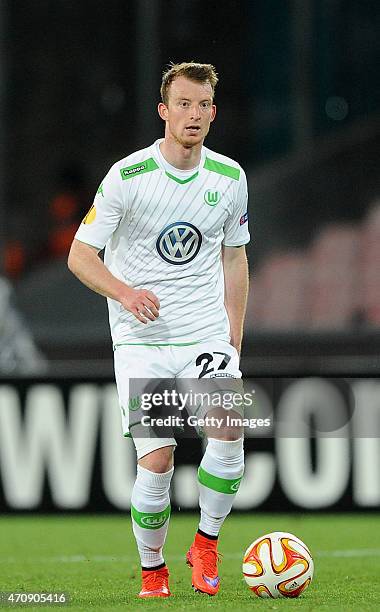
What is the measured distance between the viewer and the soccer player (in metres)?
6.11

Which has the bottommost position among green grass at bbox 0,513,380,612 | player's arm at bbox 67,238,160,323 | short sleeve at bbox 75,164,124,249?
green grass at bbox 0,513,380,612

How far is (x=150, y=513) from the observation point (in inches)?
241

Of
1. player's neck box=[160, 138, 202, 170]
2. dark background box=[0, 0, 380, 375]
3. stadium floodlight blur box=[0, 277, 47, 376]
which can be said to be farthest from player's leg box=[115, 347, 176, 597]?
dark background box=[0, 0, 380, 375]

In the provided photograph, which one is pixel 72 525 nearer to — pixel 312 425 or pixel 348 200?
pixel 312 425

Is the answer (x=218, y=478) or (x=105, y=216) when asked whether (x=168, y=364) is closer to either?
(x=218, y=478)

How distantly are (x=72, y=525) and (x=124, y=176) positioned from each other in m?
4.12

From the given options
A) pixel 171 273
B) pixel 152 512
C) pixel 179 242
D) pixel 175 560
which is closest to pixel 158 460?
pixel 152 512

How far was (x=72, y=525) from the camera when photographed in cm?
975

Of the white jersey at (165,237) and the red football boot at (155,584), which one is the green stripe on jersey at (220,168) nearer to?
the white jersey at (165,237)

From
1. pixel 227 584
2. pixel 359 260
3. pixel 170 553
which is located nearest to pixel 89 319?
pixel 359 260

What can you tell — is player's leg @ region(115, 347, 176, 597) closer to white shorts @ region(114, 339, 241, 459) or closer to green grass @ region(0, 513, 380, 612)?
white shorts @ region(114, 339, 241, 459)

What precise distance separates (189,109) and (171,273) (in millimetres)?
670

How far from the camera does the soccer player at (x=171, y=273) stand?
20.1 ft

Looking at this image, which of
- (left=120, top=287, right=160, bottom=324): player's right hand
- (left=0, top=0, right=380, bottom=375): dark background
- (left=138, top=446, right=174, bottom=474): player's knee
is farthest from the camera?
(left=0, top=0, right=380, bottom=375): dark background
